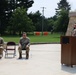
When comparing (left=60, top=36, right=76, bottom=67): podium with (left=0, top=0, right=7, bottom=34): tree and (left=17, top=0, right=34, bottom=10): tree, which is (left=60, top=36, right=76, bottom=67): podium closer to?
(left=0, top=0, right=7, bottom=34): tree

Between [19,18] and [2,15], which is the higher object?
[2,15]

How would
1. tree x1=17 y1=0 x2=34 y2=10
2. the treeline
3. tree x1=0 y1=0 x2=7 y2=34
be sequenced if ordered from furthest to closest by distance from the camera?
1. tree x1=17 y1=0 x2=34 y2=10
2. tree x1=0 y1=0 x2=7 y2=34
3. the treeline

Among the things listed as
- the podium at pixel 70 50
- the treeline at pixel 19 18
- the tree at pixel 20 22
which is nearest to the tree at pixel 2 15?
the treeline at pixel 19 18

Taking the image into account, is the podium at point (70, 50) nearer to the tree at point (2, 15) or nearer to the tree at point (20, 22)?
the tree at point (20, 22)

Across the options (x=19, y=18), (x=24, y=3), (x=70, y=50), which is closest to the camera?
(x=70, y=50)

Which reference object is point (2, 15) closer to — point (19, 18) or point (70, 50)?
point (19, 18)

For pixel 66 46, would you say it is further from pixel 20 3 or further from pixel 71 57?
pixel 20 3

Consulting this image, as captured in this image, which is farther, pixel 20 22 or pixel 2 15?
pixel 2 15

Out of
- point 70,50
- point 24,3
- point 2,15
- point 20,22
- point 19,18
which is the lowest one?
point 70,50

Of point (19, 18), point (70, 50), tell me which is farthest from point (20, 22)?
point (70, 50)

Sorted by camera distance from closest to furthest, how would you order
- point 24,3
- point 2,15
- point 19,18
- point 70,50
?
point 70,50 → point 19,18 → point 2,15 → point 24,3

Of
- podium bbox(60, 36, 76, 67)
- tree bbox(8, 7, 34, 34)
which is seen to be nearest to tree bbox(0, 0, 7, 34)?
tree bbox(8, 7, 34, 34)

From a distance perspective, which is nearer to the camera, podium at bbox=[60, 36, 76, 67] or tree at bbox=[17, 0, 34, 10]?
podium at bbox=[60, 36, 76, 67]

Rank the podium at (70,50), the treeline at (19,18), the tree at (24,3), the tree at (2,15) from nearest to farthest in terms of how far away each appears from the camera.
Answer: the podium at (70,50)
the treeline at (19,18)
the tree at (2,15)
the tree at (24,3)
